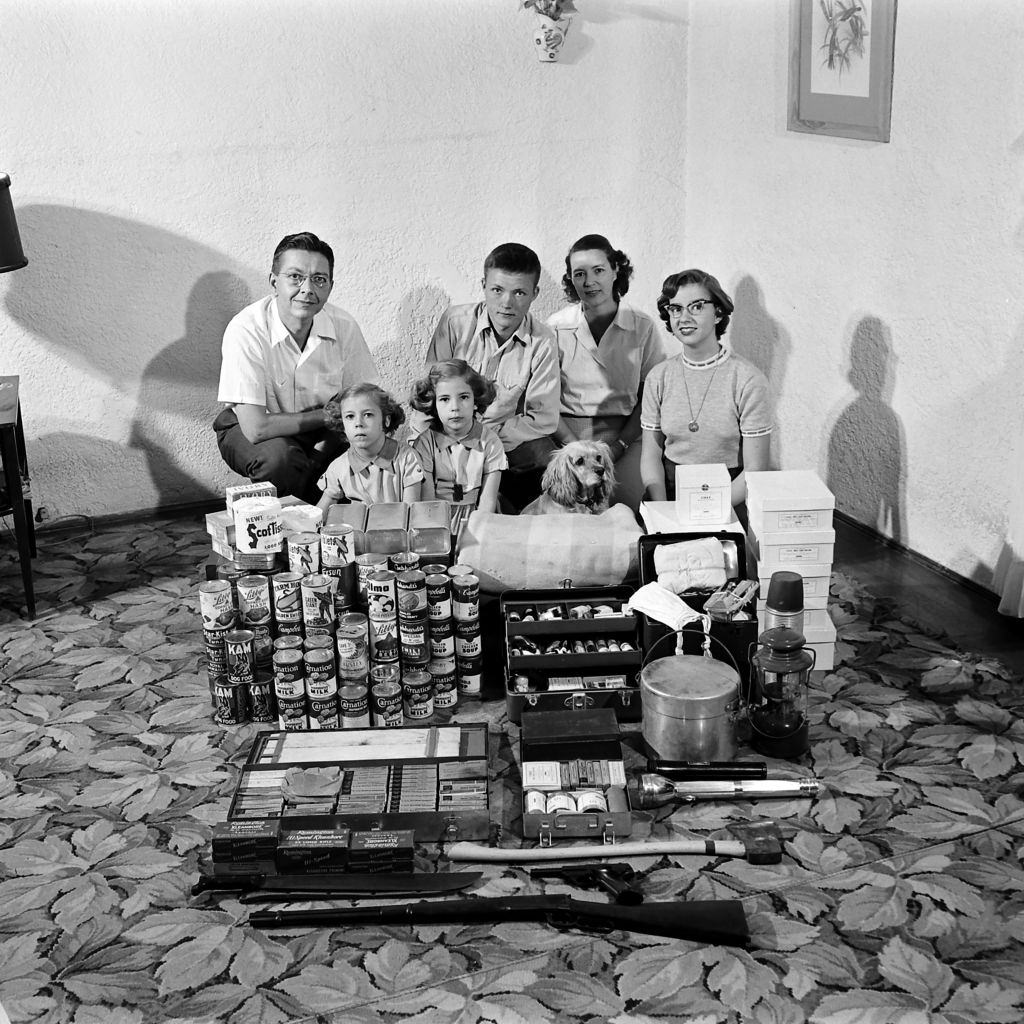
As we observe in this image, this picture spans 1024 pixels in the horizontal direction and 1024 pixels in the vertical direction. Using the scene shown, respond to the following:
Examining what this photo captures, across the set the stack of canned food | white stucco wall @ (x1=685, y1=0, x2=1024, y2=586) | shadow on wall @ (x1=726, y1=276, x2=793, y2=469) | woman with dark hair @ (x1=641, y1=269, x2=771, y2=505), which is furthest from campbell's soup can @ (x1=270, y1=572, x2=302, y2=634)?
shadow on wall @ (x1=726, y1=276, x2=793, y2=469)

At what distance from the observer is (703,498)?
3371 millimetres

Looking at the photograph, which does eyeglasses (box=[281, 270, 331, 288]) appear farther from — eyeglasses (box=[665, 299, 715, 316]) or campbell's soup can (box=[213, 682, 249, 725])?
campbell's soup can (box=[213, 682, 249, 725])

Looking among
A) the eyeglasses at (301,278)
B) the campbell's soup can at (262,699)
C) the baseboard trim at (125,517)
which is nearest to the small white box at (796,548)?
the campbell's soup can at (262,699)

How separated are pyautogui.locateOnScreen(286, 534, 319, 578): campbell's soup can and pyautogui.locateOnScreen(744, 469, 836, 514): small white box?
1.15 m

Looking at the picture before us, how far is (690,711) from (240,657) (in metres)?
1.11

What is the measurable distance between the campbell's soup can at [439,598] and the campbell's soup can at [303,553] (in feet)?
1.08

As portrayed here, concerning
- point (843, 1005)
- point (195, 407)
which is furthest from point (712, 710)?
point (195, 407)

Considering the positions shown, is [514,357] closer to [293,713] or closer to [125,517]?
[125,517]

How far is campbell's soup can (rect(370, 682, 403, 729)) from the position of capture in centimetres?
305

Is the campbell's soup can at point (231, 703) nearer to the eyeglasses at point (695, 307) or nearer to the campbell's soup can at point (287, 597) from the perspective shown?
the campbell's soup can at point (287, 597)

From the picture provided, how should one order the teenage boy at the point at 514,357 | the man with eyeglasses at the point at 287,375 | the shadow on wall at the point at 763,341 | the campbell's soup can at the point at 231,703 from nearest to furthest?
the campbell's soup can at the point at 231,703, the man with eyeglasses at the point at 287,375, the teenage boy at the point at 514,357, the shadow on wall at the point at 763,341

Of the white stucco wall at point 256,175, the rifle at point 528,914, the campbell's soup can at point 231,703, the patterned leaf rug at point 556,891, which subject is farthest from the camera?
the white stucco wall at point 256,175

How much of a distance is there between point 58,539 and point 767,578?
2.67 meters

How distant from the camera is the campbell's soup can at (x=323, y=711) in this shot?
3.03 meters
